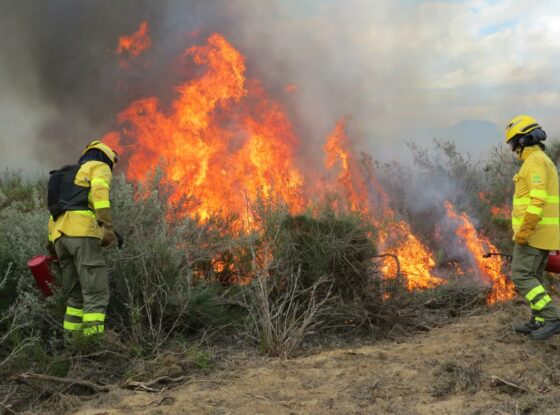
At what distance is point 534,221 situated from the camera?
4828mm

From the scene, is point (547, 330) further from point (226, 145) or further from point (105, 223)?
point (226, 145)

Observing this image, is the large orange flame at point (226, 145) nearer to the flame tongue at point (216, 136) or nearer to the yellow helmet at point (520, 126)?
the flame tongue at point (216, 136)

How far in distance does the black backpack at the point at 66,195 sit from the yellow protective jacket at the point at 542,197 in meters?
4.35

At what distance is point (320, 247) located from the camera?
5.73 meters

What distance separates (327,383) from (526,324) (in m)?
2.46

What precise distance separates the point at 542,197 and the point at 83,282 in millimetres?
4501

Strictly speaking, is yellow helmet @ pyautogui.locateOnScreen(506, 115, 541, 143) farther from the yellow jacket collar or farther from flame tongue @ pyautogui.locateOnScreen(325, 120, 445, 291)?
flame tongue @ pyautogui.locateOnScreen(325, 120, 445, 291)

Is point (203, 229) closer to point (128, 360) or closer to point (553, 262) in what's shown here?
point (128, 360)

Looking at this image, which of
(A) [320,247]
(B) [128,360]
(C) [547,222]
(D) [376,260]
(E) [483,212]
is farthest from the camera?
(E) [483,212]

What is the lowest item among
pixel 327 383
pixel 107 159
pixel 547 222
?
pixel 327 383

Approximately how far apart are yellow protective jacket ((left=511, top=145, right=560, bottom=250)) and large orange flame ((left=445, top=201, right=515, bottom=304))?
2024mm

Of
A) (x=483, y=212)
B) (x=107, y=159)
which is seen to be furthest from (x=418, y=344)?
(x=483, y=212)

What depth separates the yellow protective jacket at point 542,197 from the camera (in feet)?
16.0

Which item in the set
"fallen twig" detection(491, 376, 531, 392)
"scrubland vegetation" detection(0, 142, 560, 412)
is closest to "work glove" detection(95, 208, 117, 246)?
"scrubland vegetation" detection(0, 142, 560, 412)
